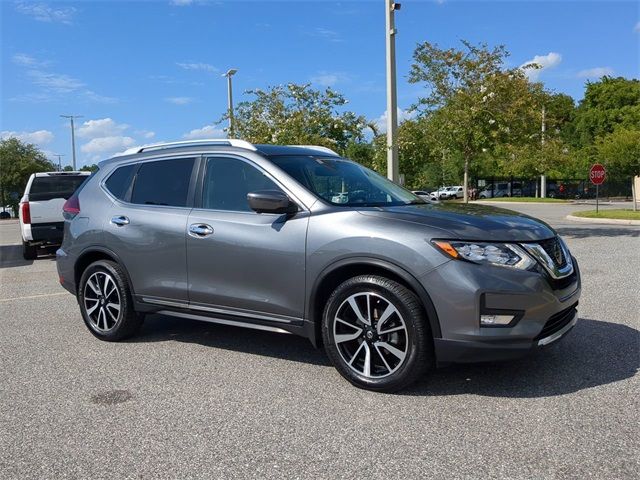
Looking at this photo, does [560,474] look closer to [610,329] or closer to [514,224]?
[514,224]

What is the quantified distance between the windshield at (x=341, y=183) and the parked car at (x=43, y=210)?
9.77 m

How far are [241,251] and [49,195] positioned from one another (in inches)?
406

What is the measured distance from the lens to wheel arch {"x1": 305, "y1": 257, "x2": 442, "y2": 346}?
395cm

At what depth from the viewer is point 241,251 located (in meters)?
4.70

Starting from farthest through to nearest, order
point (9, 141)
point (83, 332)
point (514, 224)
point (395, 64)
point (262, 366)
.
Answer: point (9, 141)
point (395, 64)
point (83, 332)
point (262, 366)
point (514, 224)

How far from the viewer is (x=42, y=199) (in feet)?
43.5

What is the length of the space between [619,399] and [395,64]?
11649 millimetres

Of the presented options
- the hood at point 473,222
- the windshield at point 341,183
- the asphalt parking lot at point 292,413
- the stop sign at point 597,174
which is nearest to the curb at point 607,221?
the stop sign at point 597,174

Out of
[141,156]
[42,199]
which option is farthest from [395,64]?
[141,156]

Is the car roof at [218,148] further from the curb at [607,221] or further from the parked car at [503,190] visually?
the parked car at [503,190]

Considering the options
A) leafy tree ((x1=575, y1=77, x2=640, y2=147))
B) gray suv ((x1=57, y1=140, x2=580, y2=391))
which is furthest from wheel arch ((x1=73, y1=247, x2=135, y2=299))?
leafy tree ((x1=575, y1=77, x2=640, y2=147))

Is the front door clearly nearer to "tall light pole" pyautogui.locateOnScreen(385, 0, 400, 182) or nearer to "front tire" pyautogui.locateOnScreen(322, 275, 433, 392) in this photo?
"front tire" pyautogui.locateOnScreen(322, 275, 433, 392)

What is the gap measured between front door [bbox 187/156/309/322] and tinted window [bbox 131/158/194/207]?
0.83ft

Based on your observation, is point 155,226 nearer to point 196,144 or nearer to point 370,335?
point 196,144
